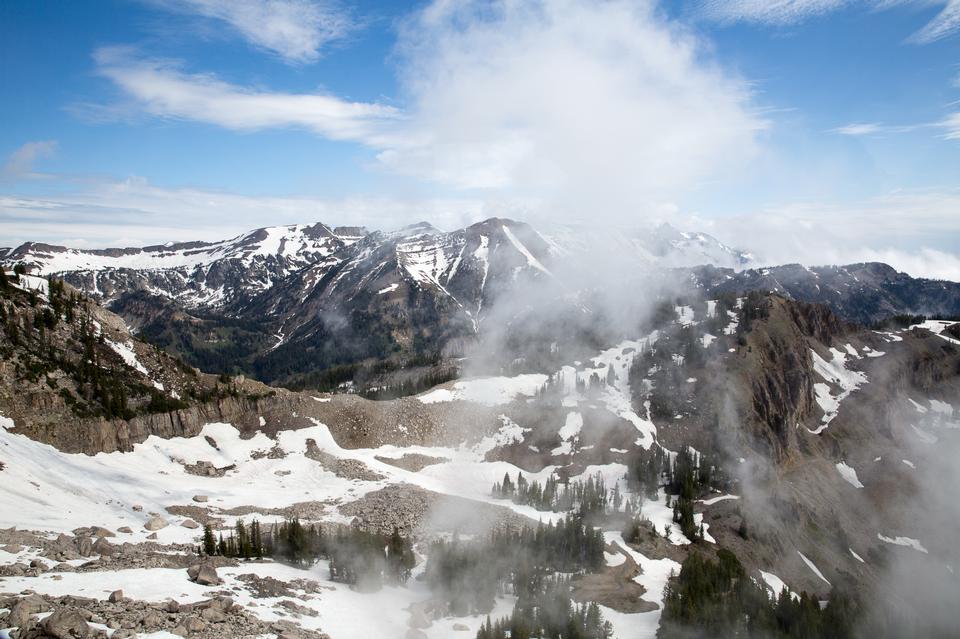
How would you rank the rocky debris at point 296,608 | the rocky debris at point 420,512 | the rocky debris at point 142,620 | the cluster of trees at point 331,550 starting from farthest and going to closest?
the rocky debris at point 420,512
the cluster of trees at point 331,550
the rocky debris at point 296,608
the rocky debris at point 142,620

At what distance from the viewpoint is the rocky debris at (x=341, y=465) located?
8794cm

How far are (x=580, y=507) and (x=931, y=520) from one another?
85.3 meters

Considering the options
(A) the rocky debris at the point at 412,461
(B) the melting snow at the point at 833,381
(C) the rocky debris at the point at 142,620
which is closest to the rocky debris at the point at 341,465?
(A) the rocky debris at the point at 412,461

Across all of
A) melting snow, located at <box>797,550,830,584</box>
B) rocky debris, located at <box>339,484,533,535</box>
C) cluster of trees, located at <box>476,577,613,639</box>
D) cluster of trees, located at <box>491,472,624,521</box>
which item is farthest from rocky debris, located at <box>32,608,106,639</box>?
melting snow, located at <box>797,550,830,584</box>

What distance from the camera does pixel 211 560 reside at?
49.7 meters

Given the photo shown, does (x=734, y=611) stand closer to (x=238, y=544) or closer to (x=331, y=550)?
(x=331, y=550)

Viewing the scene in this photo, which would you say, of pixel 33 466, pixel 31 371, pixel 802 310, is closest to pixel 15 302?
pixel 31 371

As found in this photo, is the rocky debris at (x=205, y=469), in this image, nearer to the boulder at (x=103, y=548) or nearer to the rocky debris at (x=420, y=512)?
the rocky debris at (x=420, y=512)

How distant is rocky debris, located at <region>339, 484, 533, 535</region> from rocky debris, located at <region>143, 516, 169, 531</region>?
71.9 ft

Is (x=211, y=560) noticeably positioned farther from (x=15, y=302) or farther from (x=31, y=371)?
(x=15, y=302)

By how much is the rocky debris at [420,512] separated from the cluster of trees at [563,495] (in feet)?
25.1

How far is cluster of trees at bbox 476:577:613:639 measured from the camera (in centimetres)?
5122

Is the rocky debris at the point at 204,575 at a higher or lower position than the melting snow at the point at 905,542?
higher

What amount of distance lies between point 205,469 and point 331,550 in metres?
32.2
